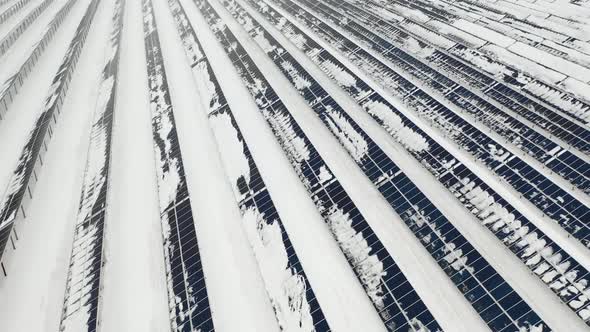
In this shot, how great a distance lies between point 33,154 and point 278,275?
1068 inches

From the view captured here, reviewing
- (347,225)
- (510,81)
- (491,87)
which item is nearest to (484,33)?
(510,81)

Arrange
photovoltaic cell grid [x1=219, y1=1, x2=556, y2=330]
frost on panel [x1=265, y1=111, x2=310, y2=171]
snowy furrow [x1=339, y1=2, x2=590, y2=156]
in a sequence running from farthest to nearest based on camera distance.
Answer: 1. frost on panel [x1=265, y1=111, x2=310, y2=171]
2. snowy furrow [x1=339, y1=2, x2=590, y2=156]
3. photovoltaic cell grid [x1=219, y1=1, x2=556, y2=330]

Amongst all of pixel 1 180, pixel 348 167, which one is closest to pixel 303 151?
pixel 348 167

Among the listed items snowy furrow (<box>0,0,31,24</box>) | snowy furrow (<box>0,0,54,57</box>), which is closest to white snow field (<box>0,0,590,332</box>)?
snowy furrow (<box>0,0,54,57</box>)

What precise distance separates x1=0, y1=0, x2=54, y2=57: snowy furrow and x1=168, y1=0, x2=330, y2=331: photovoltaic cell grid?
1561 inches

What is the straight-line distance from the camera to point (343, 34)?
172 feet

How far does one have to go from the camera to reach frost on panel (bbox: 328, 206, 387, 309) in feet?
77.0

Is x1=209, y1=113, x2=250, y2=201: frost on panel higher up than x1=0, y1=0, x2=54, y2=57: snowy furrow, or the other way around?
x1=0, y1=0, x2=54, y2=57: snowy furrow

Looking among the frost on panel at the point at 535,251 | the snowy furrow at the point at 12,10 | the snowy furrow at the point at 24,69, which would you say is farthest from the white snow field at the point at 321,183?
the snowy furrow at the point at 12,10

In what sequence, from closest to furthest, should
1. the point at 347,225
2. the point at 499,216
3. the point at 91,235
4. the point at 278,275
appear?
the point at 278,275 → the point at 499,216 → the point at 347,225 → the point at 91,235

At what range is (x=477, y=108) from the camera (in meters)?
35.5

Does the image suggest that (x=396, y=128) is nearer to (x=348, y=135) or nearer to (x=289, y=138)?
(x=348, y=135)

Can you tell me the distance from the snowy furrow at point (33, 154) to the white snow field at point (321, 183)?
21cm

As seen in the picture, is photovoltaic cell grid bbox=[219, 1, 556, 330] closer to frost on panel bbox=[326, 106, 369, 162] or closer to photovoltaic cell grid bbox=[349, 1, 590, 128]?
frost on panel bbox=[326, 106, 369, 162]
